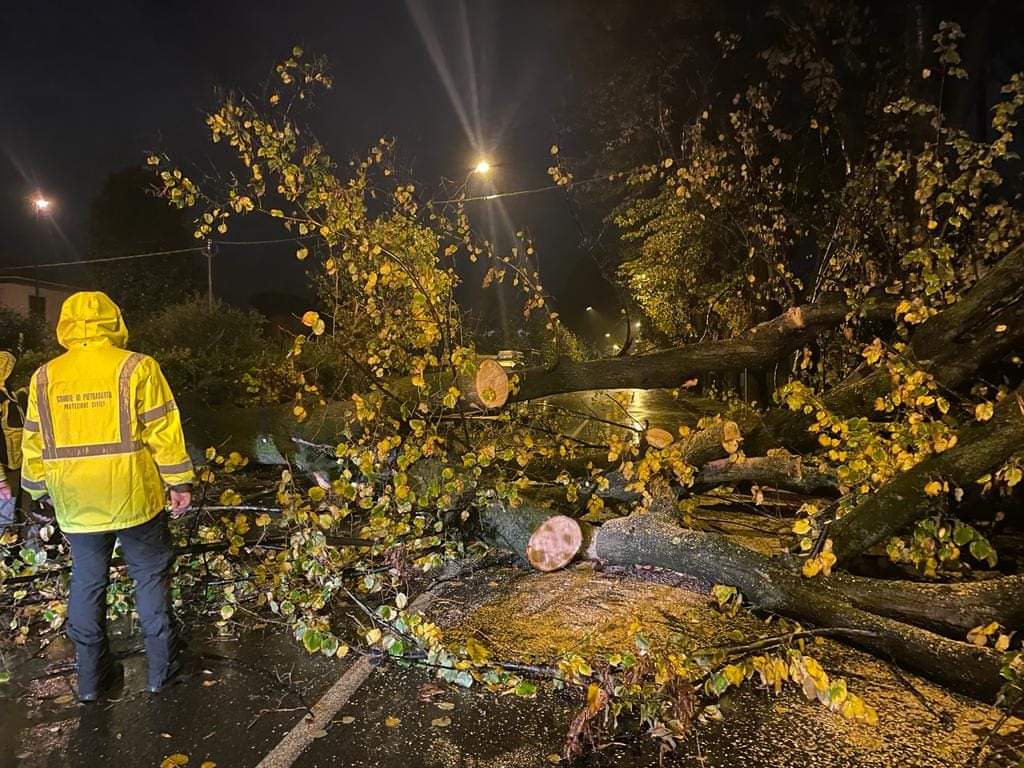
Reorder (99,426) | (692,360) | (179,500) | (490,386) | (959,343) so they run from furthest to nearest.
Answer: (692,360), (959,343), (490,386), (179,500), (99,426)

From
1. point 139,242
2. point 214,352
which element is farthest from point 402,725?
point 139,242

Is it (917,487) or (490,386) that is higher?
(490,386)

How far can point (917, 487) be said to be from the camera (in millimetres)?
4082

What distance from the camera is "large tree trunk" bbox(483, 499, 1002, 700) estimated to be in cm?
312

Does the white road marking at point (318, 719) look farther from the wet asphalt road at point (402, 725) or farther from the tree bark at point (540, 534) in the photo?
the tree bark at point (540, 534)

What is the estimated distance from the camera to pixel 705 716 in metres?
2.96

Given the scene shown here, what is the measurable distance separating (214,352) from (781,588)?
9.10 metres

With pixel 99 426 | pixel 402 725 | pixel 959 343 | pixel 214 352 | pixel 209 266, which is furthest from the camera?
pixel 209 266

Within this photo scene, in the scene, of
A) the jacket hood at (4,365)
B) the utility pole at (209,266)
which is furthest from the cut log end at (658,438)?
the utility pole at (209,266)

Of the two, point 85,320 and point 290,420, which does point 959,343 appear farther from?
point 85,320

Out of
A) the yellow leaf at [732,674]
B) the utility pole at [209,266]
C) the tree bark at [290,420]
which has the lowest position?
the yellow leaf at [732,674]

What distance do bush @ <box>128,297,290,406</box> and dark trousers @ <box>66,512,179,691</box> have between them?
4.17 meters

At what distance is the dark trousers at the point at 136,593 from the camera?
3.14 m

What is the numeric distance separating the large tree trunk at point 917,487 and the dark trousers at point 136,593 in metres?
3.59
